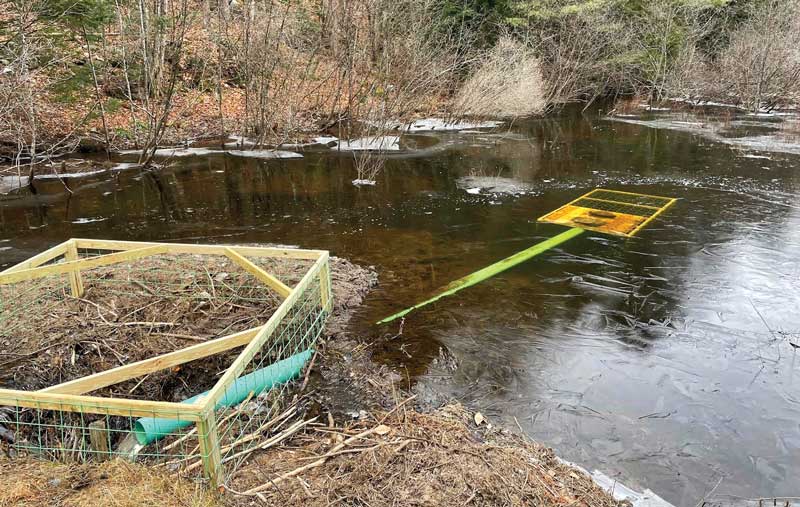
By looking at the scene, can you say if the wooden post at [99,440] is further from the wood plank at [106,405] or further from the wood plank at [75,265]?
the wood plank at [75,265]

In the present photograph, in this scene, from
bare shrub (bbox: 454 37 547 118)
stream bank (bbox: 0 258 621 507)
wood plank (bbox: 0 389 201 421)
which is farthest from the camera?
bare shrub (bbox: 454 37 547 118)

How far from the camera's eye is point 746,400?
173 inches

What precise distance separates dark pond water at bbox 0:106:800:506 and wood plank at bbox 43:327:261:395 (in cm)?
149

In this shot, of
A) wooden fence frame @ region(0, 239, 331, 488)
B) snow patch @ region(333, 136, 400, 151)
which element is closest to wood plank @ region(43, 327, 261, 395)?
wooden fence frame @ region(0, 239, 331, 488)

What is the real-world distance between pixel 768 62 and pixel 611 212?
62.3ft

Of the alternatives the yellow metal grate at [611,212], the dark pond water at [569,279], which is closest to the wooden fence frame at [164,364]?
the dark pond water at [569,279]

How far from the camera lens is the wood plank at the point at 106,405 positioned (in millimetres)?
2691

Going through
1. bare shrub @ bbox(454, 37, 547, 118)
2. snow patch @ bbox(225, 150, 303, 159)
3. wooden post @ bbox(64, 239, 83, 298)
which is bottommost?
wooden post @ bbox(64, 239, 83, 298)

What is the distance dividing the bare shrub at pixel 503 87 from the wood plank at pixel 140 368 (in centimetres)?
1582

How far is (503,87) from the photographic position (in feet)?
61.2

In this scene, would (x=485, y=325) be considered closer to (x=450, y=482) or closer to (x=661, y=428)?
(x=661, y=428)

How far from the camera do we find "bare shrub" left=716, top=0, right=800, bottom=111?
22.3 meters

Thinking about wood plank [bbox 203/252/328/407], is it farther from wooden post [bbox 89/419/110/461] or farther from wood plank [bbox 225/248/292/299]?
wooden post [bbox 89/419/110/461]

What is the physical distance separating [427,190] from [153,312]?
269 inches
